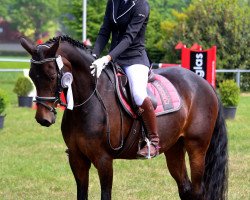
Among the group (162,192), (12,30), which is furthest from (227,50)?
(12,30)

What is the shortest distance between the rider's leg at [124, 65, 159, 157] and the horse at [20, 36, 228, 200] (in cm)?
13

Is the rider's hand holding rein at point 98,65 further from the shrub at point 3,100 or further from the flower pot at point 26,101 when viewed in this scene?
the flower pot at point 26,101

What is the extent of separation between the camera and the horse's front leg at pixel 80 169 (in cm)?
503

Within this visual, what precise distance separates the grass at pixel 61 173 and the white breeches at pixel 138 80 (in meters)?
1.93

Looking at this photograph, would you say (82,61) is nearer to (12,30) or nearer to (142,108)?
(142,108)

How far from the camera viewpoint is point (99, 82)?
504 cm

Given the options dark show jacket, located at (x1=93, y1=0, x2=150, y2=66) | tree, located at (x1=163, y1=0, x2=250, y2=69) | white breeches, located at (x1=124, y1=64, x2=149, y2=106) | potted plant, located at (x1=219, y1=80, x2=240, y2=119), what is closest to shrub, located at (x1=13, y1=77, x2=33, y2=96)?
potted plant, located at (x1=219, y1=80, x2=240, y2=119)

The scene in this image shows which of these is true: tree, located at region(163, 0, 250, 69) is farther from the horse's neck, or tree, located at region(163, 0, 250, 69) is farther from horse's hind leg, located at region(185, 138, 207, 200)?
the horse's neck

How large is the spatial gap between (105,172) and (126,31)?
1.21 meters

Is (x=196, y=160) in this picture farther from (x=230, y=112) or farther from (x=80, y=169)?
(x=230, y=112)

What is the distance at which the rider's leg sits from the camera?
518 cm

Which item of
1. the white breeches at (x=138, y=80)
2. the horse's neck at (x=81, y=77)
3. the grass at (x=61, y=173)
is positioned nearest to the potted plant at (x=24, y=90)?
→ the grass at (x=61, y=173)

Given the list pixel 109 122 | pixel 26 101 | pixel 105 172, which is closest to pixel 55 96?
pixel 109 122

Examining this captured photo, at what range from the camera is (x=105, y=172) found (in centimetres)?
491
